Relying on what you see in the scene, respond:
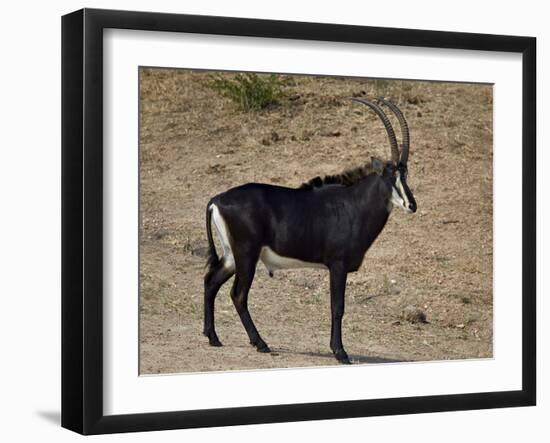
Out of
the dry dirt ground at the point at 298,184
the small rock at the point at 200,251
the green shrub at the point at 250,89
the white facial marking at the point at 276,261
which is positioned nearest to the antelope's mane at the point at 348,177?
the dry dirt ground at the point at 298,184

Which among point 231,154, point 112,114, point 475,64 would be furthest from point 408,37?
point 112,114

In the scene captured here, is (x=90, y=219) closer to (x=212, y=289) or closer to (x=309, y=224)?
(x=212, y=289)

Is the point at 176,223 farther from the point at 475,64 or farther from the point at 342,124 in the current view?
the point at 475,64

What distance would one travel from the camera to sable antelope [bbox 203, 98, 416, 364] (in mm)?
12234

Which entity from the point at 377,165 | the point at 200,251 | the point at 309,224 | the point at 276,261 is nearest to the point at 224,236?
the point at 200,251

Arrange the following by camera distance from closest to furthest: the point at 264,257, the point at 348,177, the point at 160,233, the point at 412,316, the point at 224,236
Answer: the point at 160,233 → the point at 224,236 → the point at 264,257 → the point at 348,177 → the point at 412,316

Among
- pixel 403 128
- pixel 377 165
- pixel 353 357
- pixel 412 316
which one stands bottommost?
pixel 353 357

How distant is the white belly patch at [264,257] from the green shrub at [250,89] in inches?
38.5

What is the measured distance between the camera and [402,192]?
12.8m

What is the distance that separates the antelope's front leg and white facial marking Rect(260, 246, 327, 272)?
8.9 inches

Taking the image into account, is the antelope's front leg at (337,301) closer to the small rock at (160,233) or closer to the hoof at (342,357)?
the hoof at (342,357)

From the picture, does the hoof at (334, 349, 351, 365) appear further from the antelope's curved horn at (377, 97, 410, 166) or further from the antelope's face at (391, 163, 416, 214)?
the antelope's curved horn at (377, 97, 410, 166)

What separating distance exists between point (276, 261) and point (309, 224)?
445 millimetres

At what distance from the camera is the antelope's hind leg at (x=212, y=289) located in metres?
12.0
